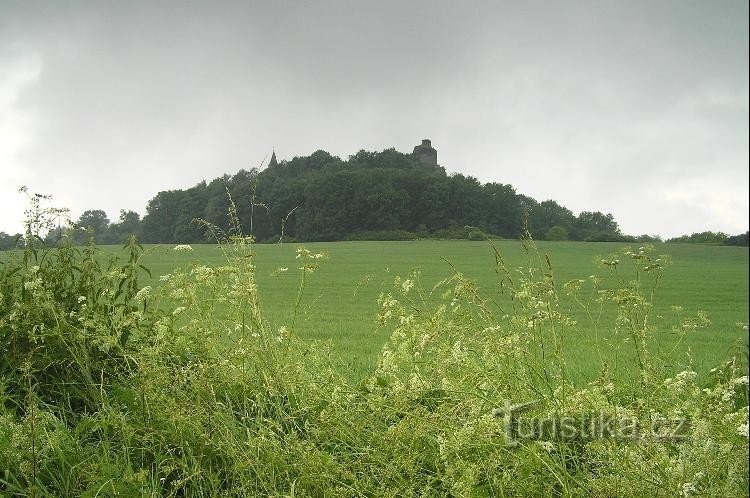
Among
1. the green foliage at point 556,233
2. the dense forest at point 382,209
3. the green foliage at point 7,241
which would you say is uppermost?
the dense forest at point 382,209

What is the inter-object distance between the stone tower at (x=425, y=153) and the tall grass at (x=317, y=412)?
107m

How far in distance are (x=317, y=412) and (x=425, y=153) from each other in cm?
11078

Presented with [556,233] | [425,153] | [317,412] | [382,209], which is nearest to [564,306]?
[317,412]

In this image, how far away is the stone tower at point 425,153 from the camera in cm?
11160

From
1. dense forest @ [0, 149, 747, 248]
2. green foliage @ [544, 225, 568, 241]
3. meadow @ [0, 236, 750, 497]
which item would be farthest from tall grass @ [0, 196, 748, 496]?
green foliage @ [544, 225, 568, 241]

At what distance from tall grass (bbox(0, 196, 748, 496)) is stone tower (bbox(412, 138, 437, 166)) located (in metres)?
107

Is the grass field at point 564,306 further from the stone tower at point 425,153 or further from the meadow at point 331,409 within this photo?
the stone tower at point 425,153

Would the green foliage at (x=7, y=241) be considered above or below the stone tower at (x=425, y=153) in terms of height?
below

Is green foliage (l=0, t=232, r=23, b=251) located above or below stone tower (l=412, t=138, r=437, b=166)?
below

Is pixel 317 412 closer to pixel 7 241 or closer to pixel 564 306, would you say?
pixel 7 241

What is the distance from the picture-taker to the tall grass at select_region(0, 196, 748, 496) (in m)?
3.49

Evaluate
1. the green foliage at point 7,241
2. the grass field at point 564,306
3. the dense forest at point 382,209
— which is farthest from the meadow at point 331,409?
the dense forest at point 382,209

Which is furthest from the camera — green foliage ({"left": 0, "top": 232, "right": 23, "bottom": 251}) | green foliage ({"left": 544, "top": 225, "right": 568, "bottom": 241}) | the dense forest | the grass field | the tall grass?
the dense forest

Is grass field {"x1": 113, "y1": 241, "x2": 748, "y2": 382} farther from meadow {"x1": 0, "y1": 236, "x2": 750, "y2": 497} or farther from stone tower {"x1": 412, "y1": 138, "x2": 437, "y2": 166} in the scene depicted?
stone tower {"x1": 412, "y1": 138, "x2": 437, "y2": 166}
